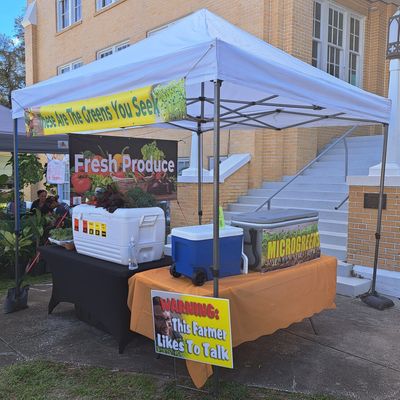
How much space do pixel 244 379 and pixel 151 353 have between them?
0.89m

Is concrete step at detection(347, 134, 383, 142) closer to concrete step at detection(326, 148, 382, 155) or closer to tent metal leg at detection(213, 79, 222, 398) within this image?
concrete step at detection(326, 148, 382, 155)

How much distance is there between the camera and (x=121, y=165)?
5.87m

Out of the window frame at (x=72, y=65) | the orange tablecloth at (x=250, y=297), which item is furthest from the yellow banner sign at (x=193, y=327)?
the window frame at (x=72, y=65)

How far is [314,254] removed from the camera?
3.98m

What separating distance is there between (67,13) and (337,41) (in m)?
10.9

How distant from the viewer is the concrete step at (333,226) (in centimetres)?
651

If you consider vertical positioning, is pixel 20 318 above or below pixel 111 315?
below

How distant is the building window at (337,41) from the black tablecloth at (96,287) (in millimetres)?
7446

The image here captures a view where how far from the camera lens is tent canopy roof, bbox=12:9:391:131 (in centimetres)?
283

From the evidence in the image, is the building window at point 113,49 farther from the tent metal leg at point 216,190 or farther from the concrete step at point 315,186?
the tent metal leg at point 216,190

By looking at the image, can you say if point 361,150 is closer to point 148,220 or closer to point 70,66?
point 148,220

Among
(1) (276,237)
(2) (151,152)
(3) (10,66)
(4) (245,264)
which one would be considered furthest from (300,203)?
(3) (10,66)

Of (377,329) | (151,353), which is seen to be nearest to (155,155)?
(151,353)

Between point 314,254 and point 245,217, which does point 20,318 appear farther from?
point 314,254
